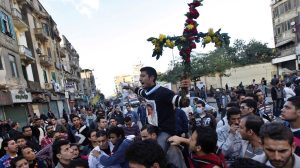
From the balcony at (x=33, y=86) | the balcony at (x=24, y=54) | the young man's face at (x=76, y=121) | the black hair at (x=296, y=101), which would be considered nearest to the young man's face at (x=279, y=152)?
the black hair at (x=296, y=101)

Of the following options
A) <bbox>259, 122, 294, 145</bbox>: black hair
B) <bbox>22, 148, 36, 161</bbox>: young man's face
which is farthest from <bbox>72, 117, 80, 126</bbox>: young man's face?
<bbox>259, 122, 294, 145</bbox>: black hair

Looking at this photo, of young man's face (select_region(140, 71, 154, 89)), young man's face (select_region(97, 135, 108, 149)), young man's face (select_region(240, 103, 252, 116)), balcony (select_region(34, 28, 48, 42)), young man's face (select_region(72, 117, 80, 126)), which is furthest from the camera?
balcony (select_region(34, 28, 48, 42))

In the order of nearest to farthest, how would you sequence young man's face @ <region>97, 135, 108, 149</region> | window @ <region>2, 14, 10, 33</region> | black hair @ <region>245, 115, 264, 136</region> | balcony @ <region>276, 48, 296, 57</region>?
black hair @ <region>245, 115, 264, 136</region> < young man's face @ <region>97, 135, 108, 149</region> < window @ <region>2, 14, 10, 33</region> < balcony @ <region>276, 48, 296, 57</region>

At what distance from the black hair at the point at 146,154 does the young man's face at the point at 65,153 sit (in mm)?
2576

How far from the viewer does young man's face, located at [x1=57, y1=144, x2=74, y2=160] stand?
5.20 meters

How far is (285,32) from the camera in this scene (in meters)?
41.6

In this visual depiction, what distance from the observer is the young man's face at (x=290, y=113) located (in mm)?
4246

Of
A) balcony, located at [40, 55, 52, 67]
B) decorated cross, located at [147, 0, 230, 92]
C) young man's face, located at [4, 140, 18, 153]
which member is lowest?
young man's face, located at [4, 140, 18, 153]

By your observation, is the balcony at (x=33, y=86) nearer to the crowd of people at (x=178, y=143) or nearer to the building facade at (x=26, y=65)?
the building facade at (x=26, y=65)

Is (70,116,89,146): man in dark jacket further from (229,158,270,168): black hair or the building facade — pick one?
the building facade

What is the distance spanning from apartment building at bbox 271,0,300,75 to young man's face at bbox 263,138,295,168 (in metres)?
38.0

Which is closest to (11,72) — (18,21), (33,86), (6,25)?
(6,25)

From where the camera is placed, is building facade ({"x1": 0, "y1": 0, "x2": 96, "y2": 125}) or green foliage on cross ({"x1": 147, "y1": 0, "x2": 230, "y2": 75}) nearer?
green foliage on cross ({"x1": 147, "y1": 0, "x2": 230, "y2": 75})

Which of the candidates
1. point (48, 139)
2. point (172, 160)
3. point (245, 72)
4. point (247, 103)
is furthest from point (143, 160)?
point (245, 72)
